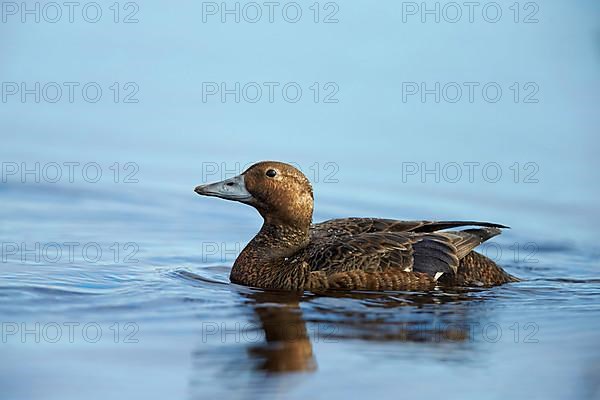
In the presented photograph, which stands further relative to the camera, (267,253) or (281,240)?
(281,240)

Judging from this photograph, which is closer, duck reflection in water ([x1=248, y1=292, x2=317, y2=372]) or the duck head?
duck reflection in water ([x1=248, y1=292, x2=317, y2=372])

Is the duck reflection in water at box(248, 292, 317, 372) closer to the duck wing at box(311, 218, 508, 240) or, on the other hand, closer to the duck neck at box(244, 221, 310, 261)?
the duck neck at box(244, 221, 310, 261)

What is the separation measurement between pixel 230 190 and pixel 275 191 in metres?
0.34

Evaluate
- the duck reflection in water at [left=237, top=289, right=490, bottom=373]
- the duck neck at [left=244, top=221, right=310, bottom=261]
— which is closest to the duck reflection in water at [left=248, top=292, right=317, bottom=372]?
the duck reflection in water at [left=237, top=289, right=490, bottom=373]

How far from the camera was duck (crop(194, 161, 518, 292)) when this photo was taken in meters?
9.27

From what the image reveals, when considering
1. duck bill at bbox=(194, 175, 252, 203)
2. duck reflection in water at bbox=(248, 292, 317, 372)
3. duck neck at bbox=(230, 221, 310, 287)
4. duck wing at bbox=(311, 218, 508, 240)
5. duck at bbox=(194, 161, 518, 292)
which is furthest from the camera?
duck wing at bbox=(311, 218, 508, 240)

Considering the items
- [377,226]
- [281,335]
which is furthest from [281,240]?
[281,335]

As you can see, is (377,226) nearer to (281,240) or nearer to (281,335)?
(281,240)

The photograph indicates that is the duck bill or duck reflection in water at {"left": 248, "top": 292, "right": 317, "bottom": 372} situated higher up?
the duck bill

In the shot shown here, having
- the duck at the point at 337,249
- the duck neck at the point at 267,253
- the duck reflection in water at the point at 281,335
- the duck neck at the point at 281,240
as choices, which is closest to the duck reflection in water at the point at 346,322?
the duck reflection in water at the point at 281,335

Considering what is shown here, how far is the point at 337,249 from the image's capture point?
9.34 meters

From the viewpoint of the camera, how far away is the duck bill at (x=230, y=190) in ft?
31.5

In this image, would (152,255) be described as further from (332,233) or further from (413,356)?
(413,356)

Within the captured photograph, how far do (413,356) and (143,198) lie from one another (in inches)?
219
